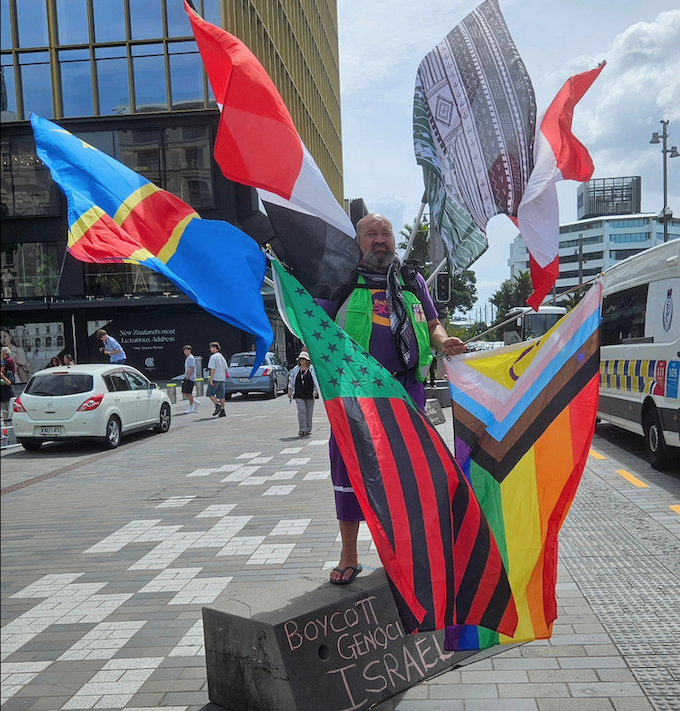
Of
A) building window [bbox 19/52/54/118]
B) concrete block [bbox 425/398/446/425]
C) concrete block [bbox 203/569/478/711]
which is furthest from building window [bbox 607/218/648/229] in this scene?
concrete block [bbox 203/569/478/711]

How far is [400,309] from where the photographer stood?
3.59 meters

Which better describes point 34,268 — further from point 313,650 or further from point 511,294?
point 511,294

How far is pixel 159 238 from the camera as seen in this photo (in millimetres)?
→ 3676

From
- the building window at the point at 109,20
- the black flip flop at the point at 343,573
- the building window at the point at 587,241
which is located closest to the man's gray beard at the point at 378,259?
the black flip flop at the point at 343,573

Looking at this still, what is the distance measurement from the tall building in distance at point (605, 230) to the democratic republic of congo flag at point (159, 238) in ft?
377

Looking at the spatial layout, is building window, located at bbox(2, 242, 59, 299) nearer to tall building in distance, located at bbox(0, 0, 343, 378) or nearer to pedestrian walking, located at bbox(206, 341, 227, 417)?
tall building in distance, located at bbox(0, 0, 343, 378)

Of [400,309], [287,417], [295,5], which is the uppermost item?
[295,5]

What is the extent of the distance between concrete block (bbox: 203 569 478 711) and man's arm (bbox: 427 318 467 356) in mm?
1224

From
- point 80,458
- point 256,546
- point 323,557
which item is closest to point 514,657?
point 323,557

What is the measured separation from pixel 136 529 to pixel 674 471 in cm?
668

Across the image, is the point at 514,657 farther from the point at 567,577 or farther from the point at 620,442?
the point at 620,442

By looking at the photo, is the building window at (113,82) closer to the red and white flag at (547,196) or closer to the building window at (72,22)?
the building window at (72,22)

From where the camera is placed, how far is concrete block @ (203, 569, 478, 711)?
3195 mm

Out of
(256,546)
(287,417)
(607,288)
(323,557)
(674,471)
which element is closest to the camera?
(323,557)
